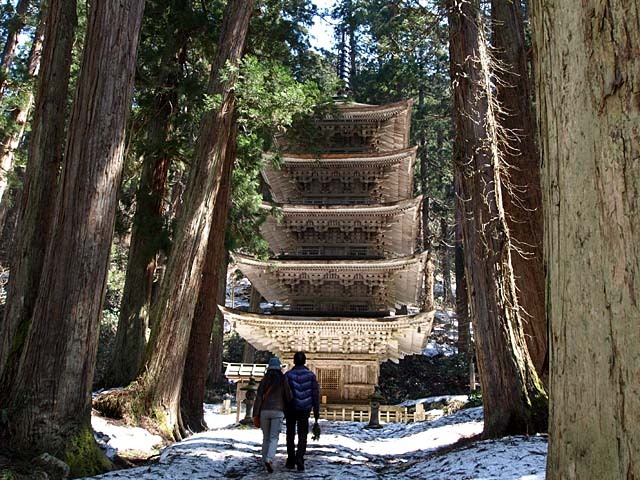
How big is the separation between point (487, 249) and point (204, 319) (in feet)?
17.5

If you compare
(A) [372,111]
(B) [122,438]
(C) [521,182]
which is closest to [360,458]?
(B) [122,438]

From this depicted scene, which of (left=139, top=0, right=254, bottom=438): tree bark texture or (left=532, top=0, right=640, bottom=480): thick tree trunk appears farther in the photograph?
(left=139, top=0, right=254, bottom=438): tree bark texture

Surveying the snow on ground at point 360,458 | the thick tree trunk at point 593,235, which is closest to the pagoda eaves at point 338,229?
the snow on ground at point 360,458

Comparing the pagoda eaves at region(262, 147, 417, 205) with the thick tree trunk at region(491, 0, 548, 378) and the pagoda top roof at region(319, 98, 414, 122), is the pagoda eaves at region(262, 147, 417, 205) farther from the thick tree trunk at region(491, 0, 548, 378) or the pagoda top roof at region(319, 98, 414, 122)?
the thick tree trunk at region(491, 0, 548, 378)

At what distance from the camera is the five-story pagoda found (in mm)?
14398

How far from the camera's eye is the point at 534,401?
5.82m

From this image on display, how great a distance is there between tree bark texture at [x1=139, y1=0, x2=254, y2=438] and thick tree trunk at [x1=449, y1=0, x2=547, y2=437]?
3.95 metres

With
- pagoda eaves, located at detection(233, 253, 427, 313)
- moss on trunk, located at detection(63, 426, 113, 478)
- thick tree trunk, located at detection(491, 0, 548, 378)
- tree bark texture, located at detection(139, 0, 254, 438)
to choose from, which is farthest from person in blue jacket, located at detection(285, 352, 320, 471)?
pagoda eaves, located at detection(233, 253, 427, 313)

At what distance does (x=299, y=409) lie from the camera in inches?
221

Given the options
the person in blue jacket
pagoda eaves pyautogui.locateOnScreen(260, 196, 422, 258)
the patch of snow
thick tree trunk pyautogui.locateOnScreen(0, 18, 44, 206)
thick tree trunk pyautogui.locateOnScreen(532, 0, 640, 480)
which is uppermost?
thick tree trunk pyautogui.locateOnScreen(0, 18, 44, 206)

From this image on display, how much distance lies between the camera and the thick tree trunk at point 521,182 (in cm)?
698

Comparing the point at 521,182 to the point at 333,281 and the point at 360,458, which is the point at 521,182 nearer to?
the point at 360,458

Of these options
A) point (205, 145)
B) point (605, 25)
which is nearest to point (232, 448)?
point (205, 145)

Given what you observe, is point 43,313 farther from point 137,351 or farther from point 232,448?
point 137,351
